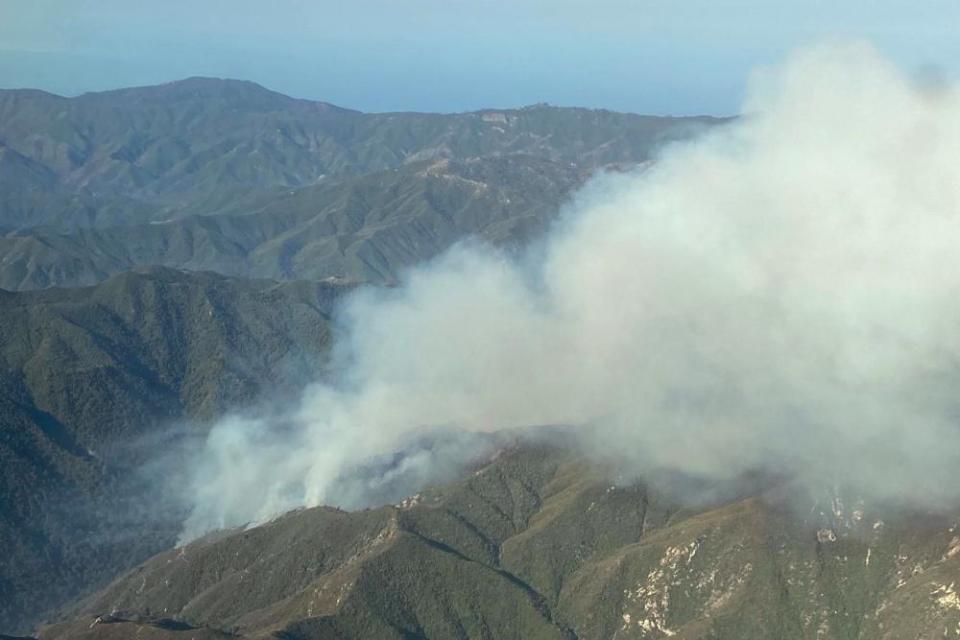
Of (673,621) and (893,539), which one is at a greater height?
(893,539)

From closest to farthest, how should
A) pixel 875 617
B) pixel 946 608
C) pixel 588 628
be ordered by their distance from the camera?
1. pixel 946 608
2. pixel 875 617
3. pixel 588 628

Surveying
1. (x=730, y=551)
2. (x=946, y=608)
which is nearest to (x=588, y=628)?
(x=730, y=551)

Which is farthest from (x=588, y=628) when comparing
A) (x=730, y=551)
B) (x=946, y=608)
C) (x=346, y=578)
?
(x=946, y=608)

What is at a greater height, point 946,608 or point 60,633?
point 946,608

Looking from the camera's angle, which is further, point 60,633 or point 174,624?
point 60,633

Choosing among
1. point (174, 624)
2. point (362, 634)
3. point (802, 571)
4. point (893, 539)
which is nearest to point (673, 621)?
point (802, 571)

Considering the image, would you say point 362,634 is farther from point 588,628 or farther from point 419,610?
point 588,628

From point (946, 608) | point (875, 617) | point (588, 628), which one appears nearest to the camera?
point (946, 608)

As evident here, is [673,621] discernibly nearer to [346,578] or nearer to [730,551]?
[730,551]

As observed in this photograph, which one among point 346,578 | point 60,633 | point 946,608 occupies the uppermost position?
point 946,608
